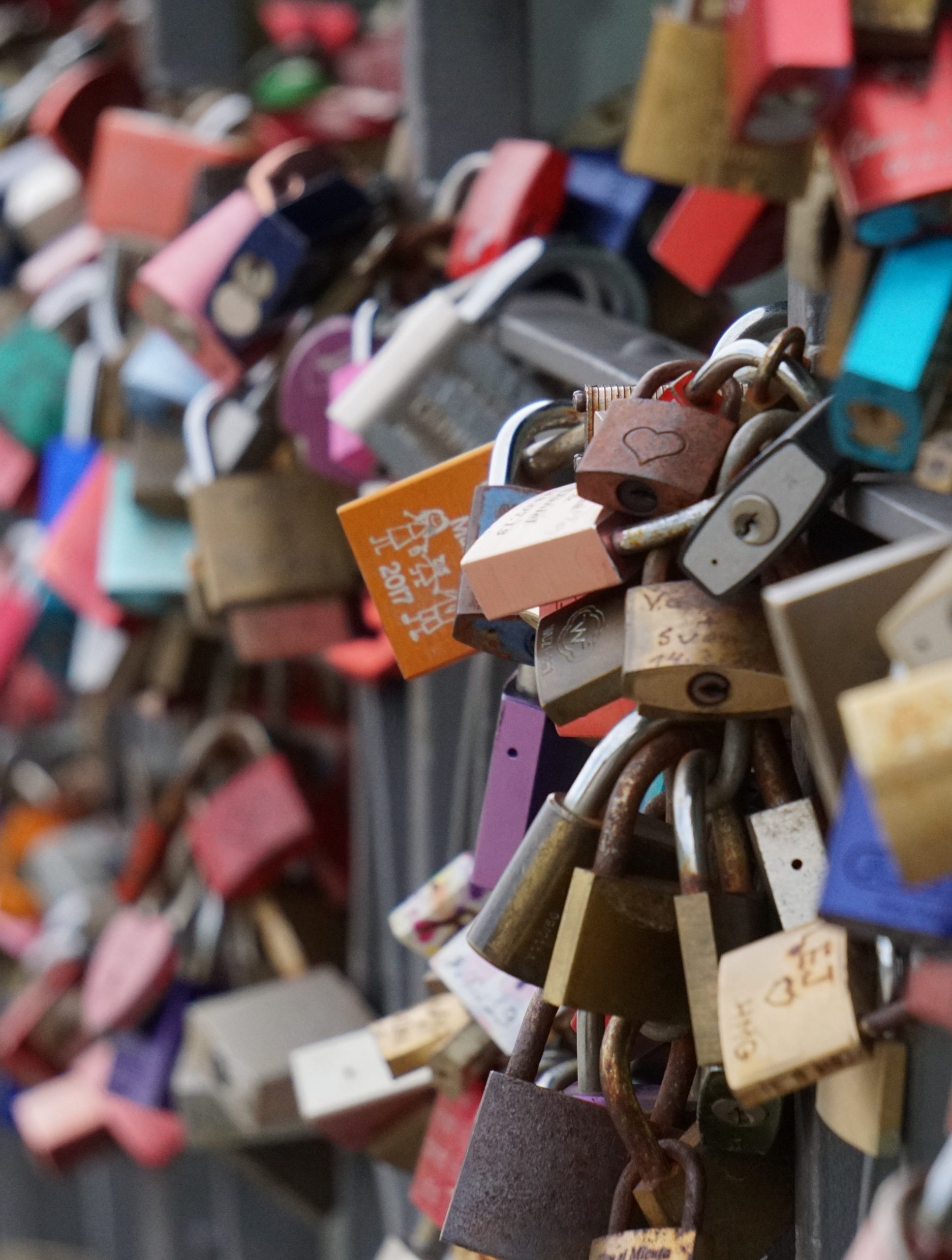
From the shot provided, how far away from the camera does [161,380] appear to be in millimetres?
1593

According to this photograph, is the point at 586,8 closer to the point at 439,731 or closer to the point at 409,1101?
the point at 439,731

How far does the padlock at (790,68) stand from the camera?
678 millimetres

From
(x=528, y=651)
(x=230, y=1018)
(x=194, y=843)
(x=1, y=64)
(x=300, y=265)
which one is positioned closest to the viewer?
(x=528, y=651)

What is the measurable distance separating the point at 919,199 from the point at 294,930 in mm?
1251

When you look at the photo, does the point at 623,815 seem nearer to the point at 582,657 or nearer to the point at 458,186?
the point at 582,657

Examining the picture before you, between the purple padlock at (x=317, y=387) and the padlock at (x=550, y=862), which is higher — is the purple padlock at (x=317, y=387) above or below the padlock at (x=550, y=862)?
below

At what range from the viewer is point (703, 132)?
34.8 inches

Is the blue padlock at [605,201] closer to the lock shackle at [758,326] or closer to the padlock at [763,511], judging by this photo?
the lock shackle at [758,326]

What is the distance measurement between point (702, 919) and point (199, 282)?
99 centimetres

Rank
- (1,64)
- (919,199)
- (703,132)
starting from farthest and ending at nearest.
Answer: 1. (1,64)
2. (703,132)
3. (919,199)

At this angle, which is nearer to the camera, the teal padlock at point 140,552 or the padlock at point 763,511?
the padlock at point 763,511

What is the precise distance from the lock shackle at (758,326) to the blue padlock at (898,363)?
60 millimetres

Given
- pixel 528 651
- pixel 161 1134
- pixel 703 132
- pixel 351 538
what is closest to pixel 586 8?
pixel 703 132

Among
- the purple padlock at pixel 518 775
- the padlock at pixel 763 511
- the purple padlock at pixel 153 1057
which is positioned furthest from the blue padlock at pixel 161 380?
the padlock at pixel 763 511
